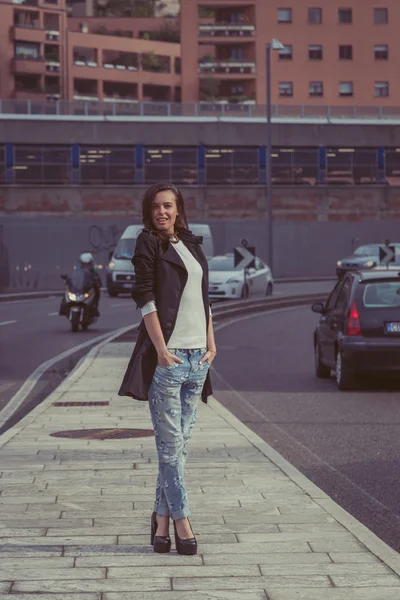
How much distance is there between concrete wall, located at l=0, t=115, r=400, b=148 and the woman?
224 feet

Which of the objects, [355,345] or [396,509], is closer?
[396,509]

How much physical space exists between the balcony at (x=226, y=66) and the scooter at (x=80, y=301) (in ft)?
285

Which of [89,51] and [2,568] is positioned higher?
[89,51]

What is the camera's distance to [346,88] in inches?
4476

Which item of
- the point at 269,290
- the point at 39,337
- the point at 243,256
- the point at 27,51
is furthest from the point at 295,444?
the point at 27,51

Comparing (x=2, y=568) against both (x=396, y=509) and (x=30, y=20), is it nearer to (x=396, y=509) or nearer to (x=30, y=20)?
(x=396, y=509)

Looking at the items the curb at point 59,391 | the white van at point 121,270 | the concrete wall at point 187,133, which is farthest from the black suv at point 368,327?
the concrete wall at point 187,133

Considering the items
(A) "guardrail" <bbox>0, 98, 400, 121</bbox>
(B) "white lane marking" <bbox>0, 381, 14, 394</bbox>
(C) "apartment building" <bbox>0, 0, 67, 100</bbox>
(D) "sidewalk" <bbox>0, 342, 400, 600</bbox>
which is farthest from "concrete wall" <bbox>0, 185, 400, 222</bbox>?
(D) "sidewalk" <bbox>0, 342, 400, 600</bbox>

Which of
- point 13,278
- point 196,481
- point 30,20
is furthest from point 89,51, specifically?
point 196,481

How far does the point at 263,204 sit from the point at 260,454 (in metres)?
67.0

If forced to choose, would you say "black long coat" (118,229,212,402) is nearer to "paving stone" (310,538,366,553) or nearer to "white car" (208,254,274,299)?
"paving stone" (310,538,366,553)

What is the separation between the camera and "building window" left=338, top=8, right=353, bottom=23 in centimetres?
11112

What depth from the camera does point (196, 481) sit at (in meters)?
8.95

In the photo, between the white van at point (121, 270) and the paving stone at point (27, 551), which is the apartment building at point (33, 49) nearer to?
the white van at point (121, 270)
